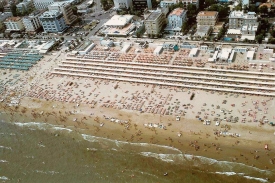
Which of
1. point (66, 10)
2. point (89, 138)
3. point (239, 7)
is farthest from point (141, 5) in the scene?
point (89, 138)

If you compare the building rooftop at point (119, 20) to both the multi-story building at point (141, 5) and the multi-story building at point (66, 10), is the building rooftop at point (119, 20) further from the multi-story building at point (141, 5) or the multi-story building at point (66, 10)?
the multi-story building at point (66, 10)

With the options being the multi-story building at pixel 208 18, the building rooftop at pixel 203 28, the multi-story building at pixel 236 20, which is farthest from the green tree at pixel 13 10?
the multi-story building at pixel 236 20

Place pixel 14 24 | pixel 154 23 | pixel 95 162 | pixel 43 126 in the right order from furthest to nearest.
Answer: pixel 14 24
pixel 154 23
pixel 43 126
pixel 95 162

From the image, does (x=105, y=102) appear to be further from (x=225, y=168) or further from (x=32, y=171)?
(x=225, y=168)

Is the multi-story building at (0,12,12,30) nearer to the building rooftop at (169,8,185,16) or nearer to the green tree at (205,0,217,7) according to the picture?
the building rooftop at (169,8,185,16)

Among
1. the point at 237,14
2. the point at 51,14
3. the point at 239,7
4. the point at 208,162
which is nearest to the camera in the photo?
the point at 208,162

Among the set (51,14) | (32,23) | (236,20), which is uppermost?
(51,14)

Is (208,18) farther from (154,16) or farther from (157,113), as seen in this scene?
(157,113)

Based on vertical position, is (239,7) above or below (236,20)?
above
